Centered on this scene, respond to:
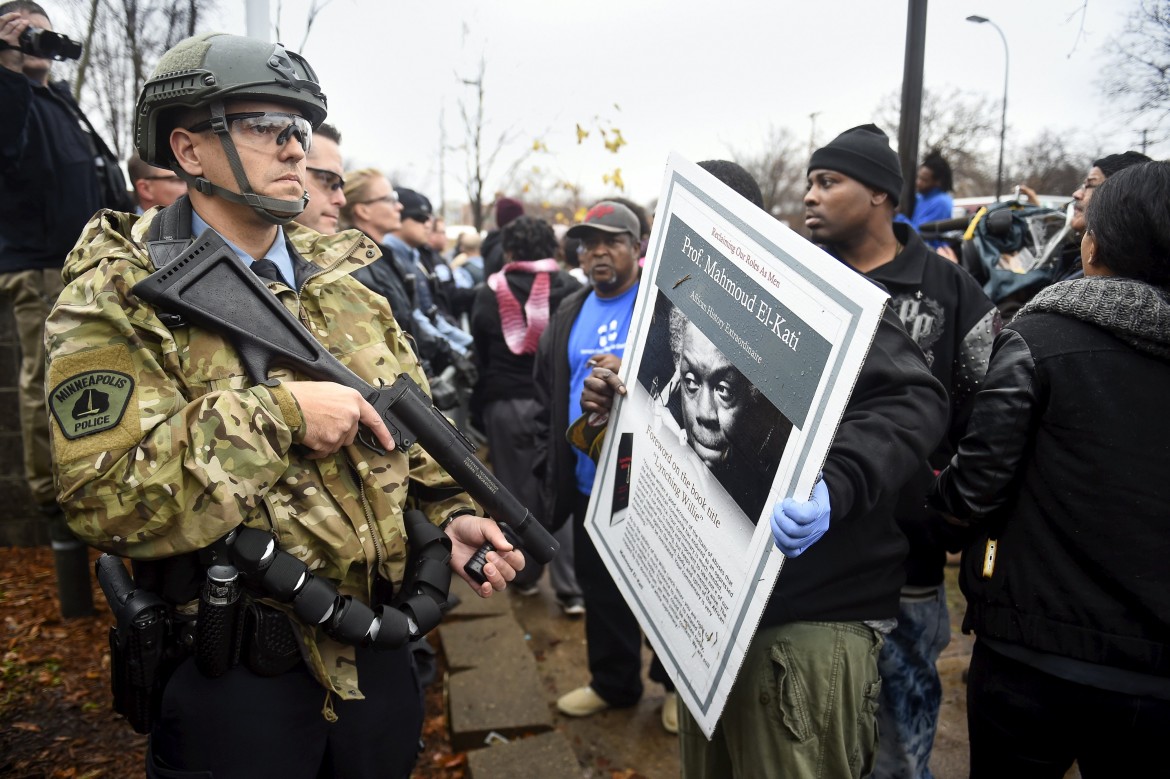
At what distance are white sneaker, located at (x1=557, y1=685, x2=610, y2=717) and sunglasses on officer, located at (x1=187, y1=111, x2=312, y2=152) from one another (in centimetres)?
285

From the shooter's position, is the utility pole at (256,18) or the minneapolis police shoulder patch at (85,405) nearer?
the minneapolis police shoulder patch at (85,405)

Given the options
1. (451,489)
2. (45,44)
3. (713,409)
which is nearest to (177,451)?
(451,489)

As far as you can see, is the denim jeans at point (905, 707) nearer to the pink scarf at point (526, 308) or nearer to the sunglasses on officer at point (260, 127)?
the sunglasses on officer at point (260, 127)

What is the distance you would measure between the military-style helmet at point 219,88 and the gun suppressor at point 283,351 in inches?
6.9

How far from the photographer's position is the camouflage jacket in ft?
4.75

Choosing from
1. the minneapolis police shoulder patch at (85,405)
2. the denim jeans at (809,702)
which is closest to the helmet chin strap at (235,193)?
the minneapolis police shoulder patch at (85,405)

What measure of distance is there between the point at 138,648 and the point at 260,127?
120 cm

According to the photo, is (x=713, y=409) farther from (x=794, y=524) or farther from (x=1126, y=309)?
(x=1126, y=309)

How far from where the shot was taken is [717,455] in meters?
1.66

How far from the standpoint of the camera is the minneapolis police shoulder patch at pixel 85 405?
4.76 feet

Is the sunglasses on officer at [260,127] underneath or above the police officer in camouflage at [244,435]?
above

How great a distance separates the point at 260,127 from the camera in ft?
5.82

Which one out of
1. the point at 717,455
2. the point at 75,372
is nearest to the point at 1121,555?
the point at 717,455

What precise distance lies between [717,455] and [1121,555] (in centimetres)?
95
